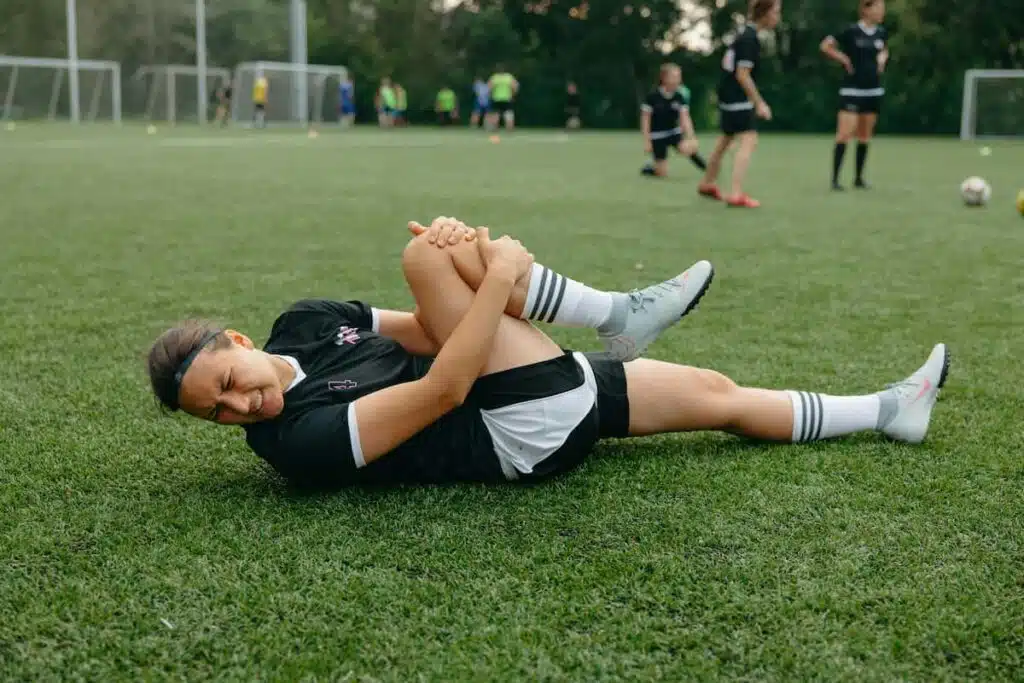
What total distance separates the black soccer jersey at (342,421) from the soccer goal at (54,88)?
2921 centimetres

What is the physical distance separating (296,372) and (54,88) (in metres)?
30.1

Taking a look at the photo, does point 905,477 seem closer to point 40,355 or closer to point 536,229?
point 40,355

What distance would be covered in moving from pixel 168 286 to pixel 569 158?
12.4 metres

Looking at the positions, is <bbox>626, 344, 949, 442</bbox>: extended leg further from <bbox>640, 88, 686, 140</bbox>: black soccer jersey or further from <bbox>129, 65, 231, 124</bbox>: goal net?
<bbox>129, 65, 231, 124</bbox>: goal net

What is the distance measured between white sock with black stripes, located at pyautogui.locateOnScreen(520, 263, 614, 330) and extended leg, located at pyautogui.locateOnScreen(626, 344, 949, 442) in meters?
0.18

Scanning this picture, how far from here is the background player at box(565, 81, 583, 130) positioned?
34406mm

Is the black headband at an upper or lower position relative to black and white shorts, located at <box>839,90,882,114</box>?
lower

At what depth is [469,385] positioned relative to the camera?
2.22 meters

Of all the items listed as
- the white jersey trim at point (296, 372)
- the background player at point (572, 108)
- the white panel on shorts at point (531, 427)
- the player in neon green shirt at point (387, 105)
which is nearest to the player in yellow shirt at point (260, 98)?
the player in neon green shirt at point (387, 105)

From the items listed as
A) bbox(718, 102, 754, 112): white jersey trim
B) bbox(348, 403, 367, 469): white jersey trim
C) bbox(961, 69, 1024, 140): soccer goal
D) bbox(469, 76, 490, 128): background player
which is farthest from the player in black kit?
bbox(469, 76, 490, 128): background player

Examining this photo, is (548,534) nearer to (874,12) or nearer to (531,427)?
(531,427)

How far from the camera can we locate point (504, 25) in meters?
39.5

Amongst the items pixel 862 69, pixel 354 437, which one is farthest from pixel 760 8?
pixel 354 437

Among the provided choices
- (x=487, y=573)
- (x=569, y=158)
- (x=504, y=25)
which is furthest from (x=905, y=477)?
(x=504, y=25)
